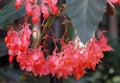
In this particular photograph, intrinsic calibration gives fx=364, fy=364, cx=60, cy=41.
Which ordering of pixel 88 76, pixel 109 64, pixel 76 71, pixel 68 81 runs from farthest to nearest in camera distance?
pixel 109 64 → pixel 88 76 → pixel 68 81 → pixel 76 71

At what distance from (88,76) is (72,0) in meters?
1.40

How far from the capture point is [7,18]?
987 mm

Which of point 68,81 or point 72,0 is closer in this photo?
point 72,0

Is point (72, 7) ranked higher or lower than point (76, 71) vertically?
higher

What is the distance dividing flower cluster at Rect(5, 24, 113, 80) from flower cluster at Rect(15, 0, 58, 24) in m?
0.06

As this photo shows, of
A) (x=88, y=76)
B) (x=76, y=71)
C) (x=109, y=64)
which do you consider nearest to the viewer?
(x=76, y=71)

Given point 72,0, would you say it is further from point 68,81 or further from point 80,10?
point 68,81

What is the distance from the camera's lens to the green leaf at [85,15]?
827 mm

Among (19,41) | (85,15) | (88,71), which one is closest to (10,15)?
(19,41)

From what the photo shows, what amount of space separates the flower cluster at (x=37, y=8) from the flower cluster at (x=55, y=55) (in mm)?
59

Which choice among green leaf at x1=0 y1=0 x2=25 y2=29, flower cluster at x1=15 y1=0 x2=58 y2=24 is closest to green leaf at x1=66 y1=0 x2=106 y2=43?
flower cluster at x1=15 y1=0 x2=58 y2=24

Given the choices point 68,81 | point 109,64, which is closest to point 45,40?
point 68,81

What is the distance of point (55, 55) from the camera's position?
3.14 ft

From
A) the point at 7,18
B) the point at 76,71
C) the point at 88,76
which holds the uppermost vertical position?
the point at 7,18
